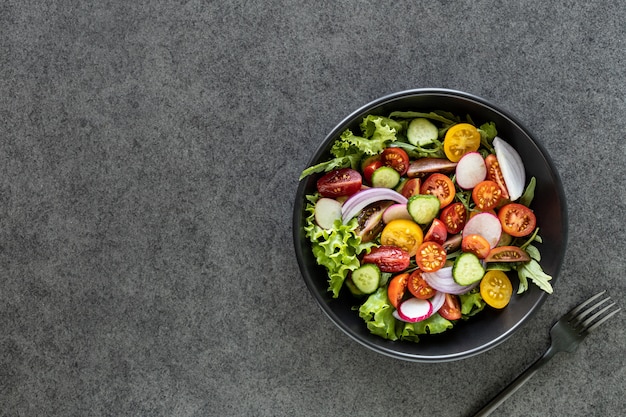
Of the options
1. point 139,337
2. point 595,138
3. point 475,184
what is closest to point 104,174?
point 139,337

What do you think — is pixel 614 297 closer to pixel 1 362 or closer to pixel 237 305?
pixel 237 305

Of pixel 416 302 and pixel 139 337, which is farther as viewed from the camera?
pixel 139 337

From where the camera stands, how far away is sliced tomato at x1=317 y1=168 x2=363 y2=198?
4.80 ft

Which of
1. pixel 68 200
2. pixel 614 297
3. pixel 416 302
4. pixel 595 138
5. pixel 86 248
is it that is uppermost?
pixel 68 200

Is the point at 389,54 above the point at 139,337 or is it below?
above

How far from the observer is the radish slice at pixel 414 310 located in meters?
1.44

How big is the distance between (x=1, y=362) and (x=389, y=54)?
1.26 metres

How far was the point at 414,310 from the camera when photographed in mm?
1453

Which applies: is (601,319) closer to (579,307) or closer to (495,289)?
(579,307)

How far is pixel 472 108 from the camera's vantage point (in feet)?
4.83

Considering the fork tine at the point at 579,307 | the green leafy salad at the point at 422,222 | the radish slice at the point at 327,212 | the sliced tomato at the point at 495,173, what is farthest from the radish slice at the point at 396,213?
the fork tine at the point at 579,307

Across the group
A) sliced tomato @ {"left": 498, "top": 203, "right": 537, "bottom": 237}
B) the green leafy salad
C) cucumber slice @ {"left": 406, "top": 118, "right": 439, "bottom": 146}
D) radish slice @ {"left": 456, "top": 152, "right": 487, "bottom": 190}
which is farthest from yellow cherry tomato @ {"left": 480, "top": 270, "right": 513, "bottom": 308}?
cucumber slice @ {"left": 406, "top": 118, "right": 439, "bottom": 146}

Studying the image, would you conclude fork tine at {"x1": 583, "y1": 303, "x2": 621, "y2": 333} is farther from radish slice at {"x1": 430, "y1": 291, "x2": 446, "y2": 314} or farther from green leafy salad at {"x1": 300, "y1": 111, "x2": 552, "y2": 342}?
radish slice at {"x1": 430, "y1": 291, "x2": 446, "y2": 314}

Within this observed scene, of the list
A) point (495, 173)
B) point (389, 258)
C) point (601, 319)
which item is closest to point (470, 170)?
point (495, 173)
